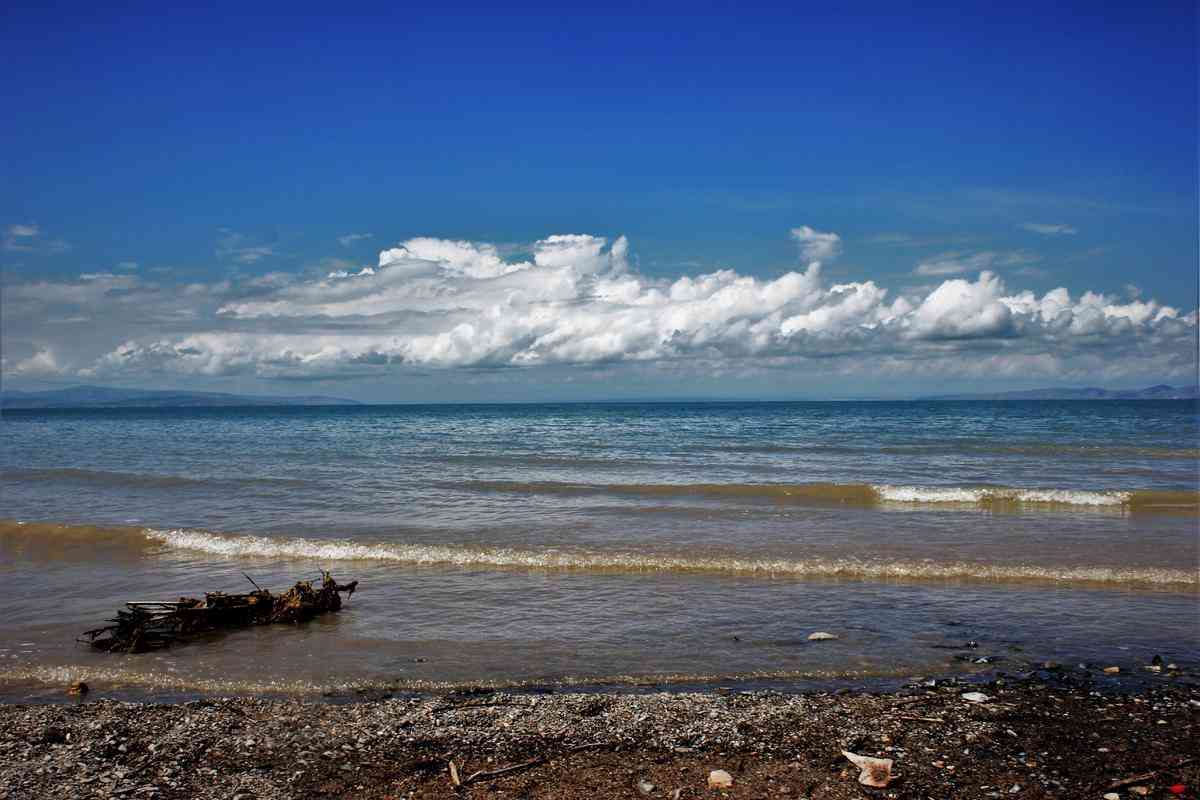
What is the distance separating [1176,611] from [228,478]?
28.4 metres

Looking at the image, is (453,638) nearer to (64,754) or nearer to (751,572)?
(64,754)

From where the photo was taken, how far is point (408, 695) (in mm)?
7922

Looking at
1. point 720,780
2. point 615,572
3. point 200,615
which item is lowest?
point 615,572

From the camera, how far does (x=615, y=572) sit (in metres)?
13.6

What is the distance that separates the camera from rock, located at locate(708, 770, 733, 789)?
5793 millimetres

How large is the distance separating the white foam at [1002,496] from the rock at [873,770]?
55.8ft

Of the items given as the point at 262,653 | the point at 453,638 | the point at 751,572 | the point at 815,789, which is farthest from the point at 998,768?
the point at 262,653

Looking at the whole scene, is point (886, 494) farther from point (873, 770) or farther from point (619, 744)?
point (619, 744)

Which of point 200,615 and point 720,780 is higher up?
point 200,615

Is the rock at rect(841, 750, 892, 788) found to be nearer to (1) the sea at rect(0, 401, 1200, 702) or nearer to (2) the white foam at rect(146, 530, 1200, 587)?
(1) the sea at rect(0, 401, 1200, 702)

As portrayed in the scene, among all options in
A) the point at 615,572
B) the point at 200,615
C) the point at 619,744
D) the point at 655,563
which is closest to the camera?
the point at 619,744

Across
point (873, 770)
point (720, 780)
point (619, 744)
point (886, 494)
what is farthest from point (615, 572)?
point (886, 494)

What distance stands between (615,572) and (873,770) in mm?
7903

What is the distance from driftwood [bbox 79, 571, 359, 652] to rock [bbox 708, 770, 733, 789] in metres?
6.97
